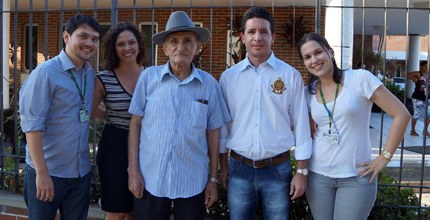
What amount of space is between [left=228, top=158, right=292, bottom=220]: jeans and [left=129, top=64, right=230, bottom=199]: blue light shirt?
0.25 m

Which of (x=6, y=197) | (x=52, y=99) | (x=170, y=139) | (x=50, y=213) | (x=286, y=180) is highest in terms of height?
(x=52, y=99)

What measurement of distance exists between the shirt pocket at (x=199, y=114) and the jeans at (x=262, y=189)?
1.22 feet

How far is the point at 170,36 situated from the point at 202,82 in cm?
33

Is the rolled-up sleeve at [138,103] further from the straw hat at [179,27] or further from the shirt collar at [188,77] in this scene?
the straw hat at [179,27]

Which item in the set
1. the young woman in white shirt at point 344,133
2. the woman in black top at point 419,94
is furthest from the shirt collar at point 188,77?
the woman in black top at point 419,94

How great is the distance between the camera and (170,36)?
2725 millimetres

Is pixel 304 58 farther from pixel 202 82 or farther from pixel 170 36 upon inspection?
pixel 170 36

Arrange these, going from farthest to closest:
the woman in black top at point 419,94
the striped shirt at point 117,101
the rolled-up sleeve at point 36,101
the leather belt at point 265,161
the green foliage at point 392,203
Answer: the woman in black top at point 419,94, the green foliage at point 392,203, the striped shirt at point 117,101, the leather belt at point 265,161, the rolled-up sleeve at point 36,101

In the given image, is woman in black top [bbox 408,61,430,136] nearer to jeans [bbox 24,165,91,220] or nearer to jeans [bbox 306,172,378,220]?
jeans [bbox 306,172,378,220]

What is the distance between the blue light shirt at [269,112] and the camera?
279 cm

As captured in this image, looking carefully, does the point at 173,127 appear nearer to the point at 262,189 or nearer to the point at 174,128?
the point at 174,128

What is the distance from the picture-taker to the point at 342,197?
2699 mm

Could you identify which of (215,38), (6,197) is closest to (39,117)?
(6,197)

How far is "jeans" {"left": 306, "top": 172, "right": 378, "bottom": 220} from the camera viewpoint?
8.75 feet
